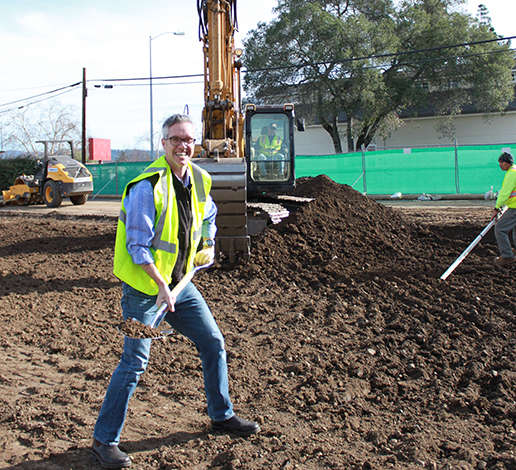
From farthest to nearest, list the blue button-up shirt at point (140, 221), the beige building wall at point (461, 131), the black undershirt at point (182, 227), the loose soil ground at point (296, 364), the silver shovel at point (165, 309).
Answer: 1. the beige building wall at point (461, 131)
2. the loose soil ground at point (296, 364)
3. the black undershirt at point (182, 227)
4. the silver shovel at point (165, 309)
5. the blue button-up shirt at point (140, 221)

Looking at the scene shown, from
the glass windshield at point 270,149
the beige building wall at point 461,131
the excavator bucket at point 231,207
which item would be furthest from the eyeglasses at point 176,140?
the beige building wall at point 461,131

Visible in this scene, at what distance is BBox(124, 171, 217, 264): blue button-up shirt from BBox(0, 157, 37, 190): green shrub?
30776mm

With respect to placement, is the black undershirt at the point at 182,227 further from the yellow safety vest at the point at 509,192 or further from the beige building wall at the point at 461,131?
the beige building wall at the point at 461,131

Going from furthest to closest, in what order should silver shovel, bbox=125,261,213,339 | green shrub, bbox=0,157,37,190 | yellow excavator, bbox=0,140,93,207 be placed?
green shrub, bbox=0,157,37,190, yellow excavator, bbox=0,140,93,207, silver shovel, bbox=125,261,213,339

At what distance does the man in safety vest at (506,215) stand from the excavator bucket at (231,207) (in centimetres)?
384

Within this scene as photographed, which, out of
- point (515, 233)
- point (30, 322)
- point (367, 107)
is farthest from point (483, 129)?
point (30, 322)

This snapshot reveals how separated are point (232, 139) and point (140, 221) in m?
7.88

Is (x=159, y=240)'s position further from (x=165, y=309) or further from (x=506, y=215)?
(x=506, y=215)

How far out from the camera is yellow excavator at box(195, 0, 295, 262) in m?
8.68

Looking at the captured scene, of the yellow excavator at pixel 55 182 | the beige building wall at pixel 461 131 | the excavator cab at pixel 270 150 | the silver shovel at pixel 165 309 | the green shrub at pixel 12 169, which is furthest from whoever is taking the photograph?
the beige building wall at pixel 461 131

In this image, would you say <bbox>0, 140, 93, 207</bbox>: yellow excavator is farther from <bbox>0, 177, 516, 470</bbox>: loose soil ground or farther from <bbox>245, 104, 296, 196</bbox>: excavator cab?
<bbox>0, 177, 516, 470</bbox>: loose soil ground

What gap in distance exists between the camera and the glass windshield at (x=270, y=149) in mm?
11508

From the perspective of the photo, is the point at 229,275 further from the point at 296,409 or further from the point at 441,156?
the point at 441,156

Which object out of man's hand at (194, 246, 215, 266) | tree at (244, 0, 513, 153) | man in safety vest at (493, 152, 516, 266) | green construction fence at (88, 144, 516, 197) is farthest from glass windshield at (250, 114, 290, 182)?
tree at (244, 0, 513, 153)
